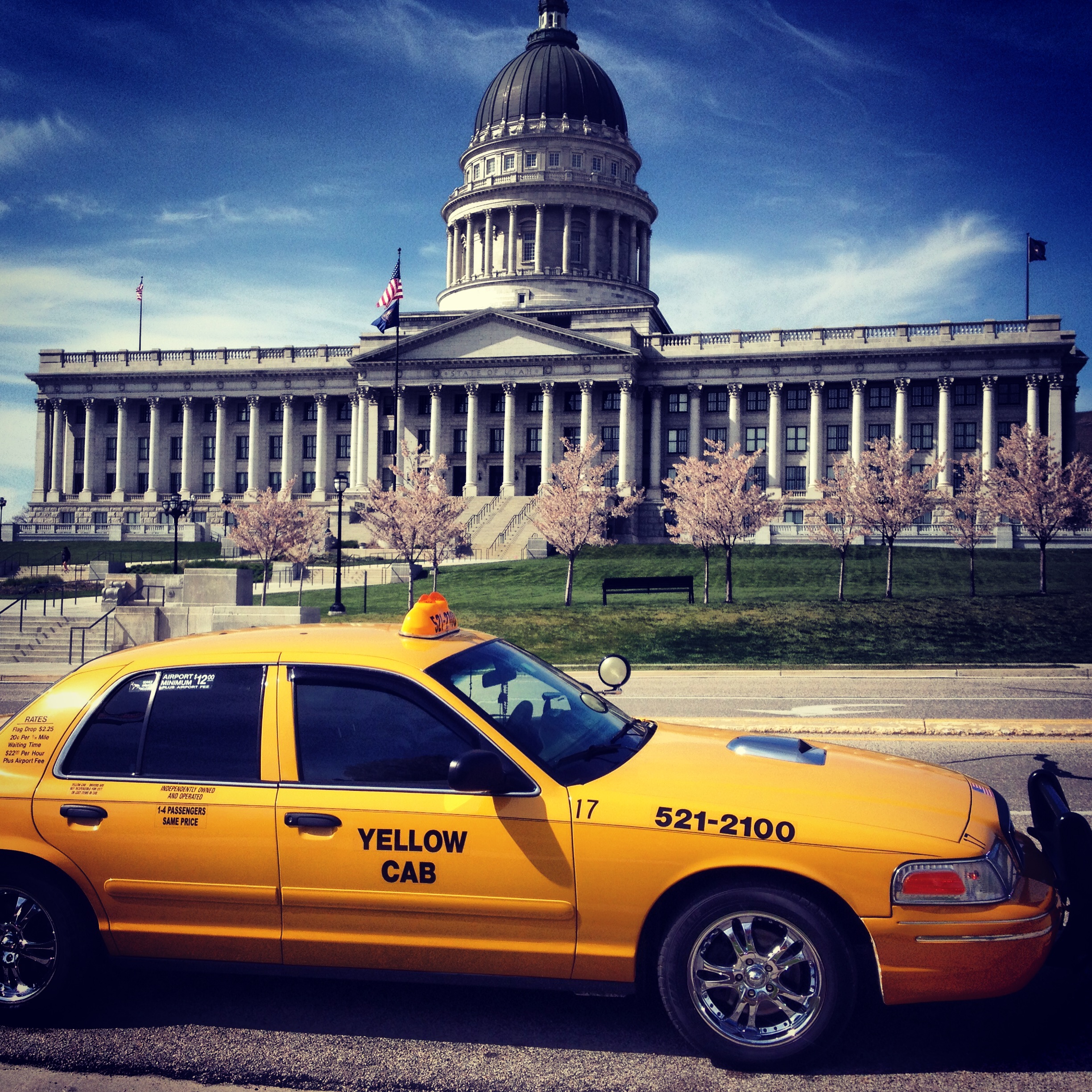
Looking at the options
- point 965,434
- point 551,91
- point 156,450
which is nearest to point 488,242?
point 551,91

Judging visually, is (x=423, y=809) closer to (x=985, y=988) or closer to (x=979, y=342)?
(x=985, y=988)

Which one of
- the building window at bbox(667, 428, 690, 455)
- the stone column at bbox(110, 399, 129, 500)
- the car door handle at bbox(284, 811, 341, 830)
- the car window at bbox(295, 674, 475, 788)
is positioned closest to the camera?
the car door handle at bbox(284, 811, 341, 830)

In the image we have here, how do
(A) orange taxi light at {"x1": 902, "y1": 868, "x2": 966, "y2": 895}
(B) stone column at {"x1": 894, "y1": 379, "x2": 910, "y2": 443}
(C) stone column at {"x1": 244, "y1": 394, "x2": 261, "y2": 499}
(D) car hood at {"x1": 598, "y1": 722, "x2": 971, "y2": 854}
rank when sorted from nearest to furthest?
(A) orange taxi light at {"x1": 902, "y1": 868, "x2": 966, "y2": 895} < (D) car hood at {"x1": 598, "y1": 722, "x2": 971, "y2": 854} < (B) stone column at {"x1": 894, "y1": 379, "x2": 910, "y2": 443} < (C) stone column at {"x1": 244, "y1": 394, "x2": 261, "y2": 499}

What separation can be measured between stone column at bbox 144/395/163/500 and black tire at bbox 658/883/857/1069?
85.7m

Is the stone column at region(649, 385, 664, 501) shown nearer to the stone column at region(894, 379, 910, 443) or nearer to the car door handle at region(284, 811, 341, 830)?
the stone column at region(894, 379, 910, 443)

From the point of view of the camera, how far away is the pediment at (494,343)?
71.1m

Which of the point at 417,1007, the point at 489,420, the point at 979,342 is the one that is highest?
the point at 979,342

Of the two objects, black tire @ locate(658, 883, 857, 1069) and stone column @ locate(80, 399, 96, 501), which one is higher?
stone column @ locate(80, 399, 96, 501)

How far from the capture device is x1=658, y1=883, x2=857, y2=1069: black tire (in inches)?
154

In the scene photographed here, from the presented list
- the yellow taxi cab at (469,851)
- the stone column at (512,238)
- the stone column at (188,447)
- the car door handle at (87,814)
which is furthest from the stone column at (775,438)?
the car door handle at (87,814)

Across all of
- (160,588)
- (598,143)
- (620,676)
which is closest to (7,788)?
A: (620,676)

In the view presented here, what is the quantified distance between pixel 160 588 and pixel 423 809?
34817 millimetres

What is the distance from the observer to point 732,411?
239 ft

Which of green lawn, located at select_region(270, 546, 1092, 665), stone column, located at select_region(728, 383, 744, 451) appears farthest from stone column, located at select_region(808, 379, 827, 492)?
green lawn, located at select_region(270, 546, 1092, 665)
